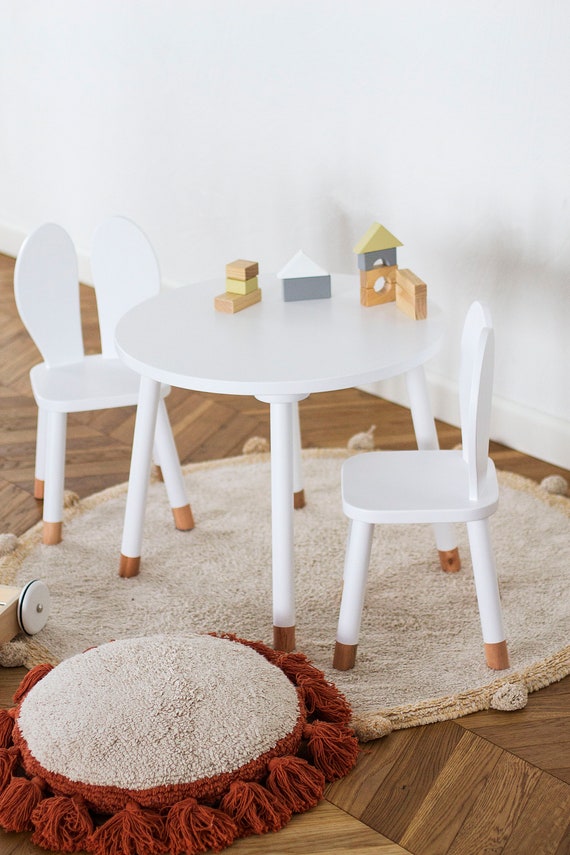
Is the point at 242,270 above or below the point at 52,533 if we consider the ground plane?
above

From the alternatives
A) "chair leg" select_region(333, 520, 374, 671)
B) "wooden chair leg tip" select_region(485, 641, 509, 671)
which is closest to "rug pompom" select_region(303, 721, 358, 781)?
"chair leg" select_region(333, 520, 374, 671)

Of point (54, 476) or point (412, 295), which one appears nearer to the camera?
point (412, 295)

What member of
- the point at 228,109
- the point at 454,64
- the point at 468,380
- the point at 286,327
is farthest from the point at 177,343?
the point at 228,109

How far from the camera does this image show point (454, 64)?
2592mm

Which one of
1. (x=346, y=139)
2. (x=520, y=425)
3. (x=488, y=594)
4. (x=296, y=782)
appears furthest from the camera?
(x=346, y=139)

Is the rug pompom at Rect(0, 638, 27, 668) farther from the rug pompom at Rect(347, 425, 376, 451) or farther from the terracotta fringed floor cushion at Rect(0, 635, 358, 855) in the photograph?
the rug pompom at Rect(347, 425, 376, 451)

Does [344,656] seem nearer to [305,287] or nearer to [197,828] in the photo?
[197,828]

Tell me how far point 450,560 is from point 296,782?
29.7 inches

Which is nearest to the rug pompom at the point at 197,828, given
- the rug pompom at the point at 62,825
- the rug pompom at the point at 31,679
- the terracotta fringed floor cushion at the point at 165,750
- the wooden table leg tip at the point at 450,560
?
the terracotta fringed floor cushion at the point at 165,750

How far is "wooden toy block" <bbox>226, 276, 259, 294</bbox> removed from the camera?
2.16 meters

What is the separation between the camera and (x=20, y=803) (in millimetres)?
1612

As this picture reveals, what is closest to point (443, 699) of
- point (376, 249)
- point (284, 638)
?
point (284, 638)

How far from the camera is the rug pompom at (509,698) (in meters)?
1.83

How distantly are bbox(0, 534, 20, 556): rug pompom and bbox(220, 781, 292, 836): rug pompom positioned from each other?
0.97 metres
